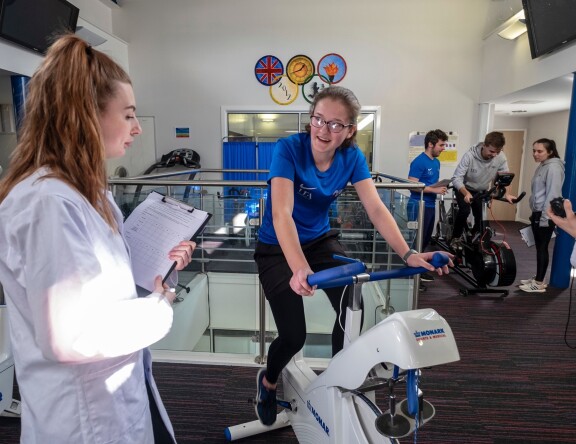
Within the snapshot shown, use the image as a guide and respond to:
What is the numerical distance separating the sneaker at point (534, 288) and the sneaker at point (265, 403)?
3.73 m

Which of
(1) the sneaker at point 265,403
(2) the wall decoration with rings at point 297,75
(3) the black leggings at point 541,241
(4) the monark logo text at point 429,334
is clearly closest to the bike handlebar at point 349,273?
(4) the monark logo text at point 429,334

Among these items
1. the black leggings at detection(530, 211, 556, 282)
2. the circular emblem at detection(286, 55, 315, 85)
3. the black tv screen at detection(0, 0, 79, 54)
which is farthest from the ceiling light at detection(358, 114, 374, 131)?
the black tv screen at detection(0, 0, 79, 54)

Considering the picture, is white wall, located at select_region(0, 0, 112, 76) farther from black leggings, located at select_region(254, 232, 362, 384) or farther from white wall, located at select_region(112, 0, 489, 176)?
black leggings, located at select_region(254, 232, 362, 384)

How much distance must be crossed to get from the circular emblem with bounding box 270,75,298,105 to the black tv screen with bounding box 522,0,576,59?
11.9ft

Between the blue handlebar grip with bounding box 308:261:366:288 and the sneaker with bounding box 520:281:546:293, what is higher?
the blue handlebar grip with bounding box 308:261:366:288

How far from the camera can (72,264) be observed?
70 cm

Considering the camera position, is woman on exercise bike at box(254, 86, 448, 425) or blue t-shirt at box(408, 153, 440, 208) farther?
blue t-shirt at box(408, 153, 440, 208)

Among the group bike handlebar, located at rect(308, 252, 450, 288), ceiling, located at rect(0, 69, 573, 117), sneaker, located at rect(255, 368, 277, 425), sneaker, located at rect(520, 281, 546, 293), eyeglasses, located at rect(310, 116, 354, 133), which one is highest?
ceiling, located at rect(0, 69, 573, 117)

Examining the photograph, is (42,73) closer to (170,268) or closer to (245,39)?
(170,268)

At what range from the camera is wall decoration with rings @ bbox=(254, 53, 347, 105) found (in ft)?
22.6

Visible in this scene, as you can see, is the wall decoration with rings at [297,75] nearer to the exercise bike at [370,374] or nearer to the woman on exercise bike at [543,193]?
the woman on exercise bike at [543,193]

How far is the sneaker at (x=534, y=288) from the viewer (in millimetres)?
4465

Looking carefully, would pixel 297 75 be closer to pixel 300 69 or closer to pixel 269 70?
pixel 300 69

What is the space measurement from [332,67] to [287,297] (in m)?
6.09
